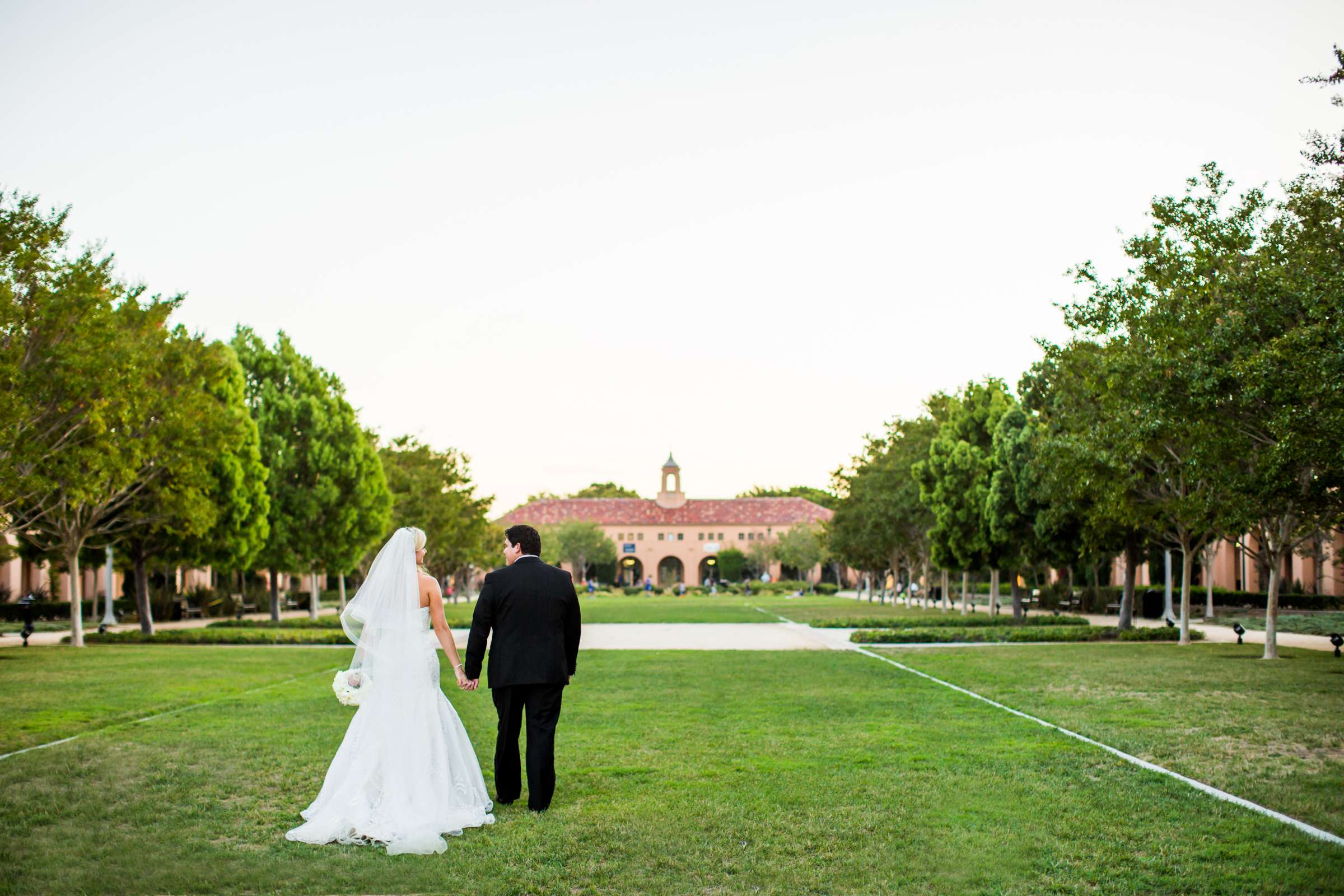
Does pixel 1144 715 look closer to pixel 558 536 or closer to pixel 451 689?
pixel 451 689

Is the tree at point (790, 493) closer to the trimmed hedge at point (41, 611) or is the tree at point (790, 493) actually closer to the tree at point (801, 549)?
the tree at point (801, 549)

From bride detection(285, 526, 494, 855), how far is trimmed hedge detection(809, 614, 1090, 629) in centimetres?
2453

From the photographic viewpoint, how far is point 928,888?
6.00 metres

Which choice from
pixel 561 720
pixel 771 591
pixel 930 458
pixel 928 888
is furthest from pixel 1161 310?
pixel 771 591

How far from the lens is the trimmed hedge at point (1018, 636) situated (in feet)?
88.1

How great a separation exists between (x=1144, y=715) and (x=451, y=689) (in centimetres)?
927

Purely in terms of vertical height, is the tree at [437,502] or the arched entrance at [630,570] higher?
the tree at [437,502]

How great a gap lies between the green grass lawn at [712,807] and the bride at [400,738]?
0.74ft

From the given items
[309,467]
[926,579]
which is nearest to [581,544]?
[926,579]

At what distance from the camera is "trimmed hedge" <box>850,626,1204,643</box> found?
2684cm

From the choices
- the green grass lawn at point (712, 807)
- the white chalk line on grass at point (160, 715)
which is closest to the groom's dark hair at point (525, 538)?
the green grass lawn at point (712, 807)

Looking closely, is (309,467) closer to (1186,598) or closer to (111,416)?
(111,416)

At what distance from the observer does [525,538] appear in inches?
320

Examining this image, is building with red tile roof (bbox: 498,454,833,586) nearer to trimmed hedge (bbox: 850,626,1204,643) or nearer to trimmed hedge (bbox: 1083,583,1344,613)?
trimmed hedge (bbox: 1083,583,1344,613)
